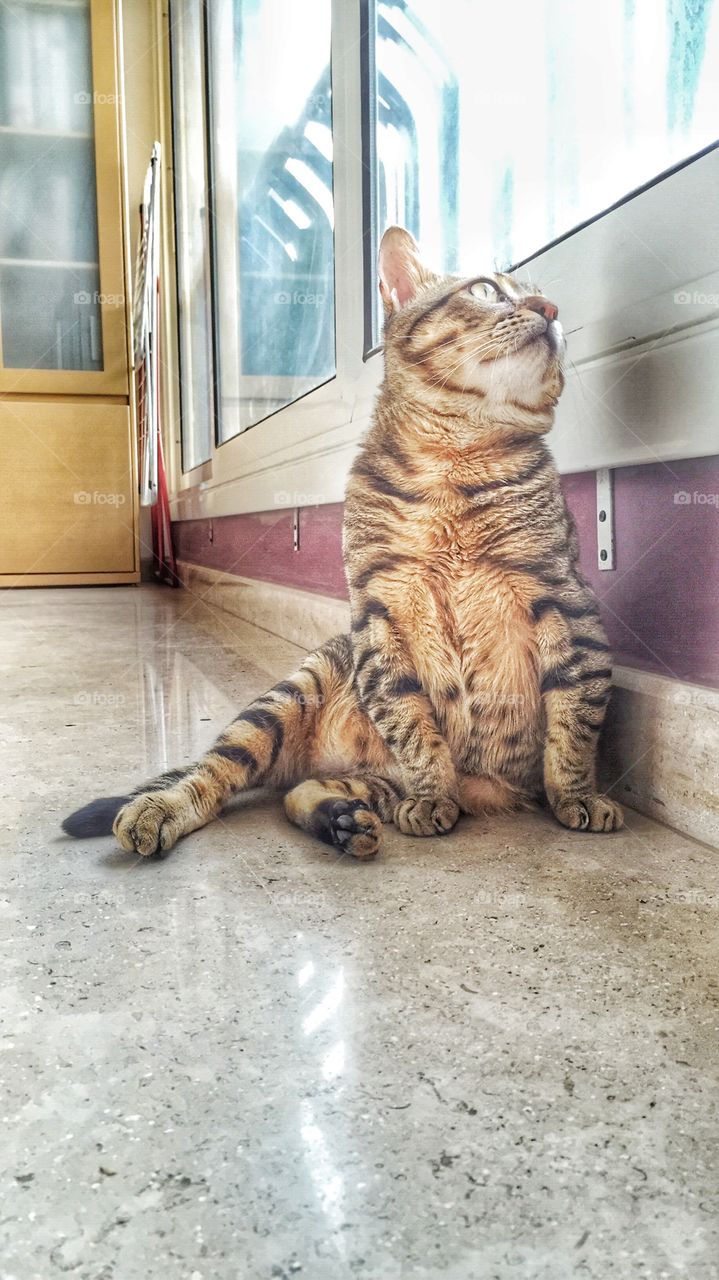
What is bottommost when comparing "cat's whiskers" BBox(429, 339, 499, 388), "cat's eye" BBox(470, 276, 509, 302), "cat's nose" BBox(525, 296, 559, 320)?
"cat's whiskers" BBox(429, 339, 499, 388)

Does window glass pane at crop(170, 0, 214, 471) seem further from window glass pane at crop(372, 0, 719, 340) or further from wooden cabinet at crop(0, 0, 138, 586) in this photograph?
window glass pane at crop(372, 0, 719, 340)

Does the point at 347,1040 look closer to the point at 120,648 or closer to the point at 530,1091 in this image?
the point at 530,1091

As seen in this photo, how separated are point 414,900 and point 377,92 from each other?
5.41ft

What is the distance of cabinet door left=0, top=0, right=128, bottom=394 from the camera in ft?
13.2

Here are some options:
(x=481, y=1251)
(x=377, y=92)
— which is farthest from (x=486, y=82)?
(x=481, y=1251)

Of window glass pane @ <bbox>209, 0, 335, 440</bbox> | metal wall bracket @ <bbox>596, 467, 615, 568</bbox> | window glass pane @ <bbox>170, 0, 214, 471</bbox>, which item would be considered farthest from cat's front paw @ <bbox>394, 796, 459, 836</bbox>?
window glass pane @ <bbox>170, 0, 214, 471</bbox>

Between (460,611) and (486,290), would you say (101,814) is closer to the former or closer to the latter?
(460,611)

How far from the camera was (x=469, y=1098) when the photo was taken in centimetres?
56

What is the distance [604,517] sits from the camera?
1.21m

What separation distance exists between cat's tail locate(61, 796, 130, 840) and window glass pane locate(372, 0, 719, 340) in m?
0.87

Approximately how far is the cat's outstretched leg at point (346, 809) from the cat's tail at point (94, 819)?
0.19m

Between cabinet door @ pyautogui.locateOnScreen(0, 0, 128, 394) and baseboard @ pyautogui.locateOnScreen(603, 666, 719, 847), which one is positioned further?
cabinet door @ pyautogui.locateOnScreen(0, 0, 128, 394)

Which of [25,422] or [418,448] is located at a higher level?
[25,422]

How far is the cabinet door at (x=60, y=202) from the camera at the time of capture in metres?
4.03
